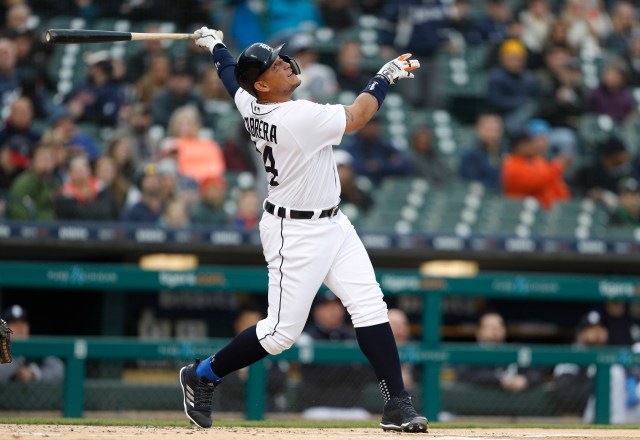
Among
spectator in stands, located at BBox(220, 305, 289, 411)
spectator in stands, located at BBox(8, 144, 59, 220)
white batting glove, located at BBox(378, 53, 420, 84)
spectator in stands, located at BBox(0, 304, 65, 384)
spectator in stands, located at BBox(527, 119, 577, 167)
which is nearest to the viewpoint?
white batting glove, located at BBox(378, 53, 420, 84)

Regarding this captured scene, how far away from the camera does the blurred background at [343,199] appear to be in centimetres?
802

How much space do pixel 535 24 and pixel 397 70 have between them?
7.61 meters

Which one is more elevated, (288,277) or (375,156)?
(375,156)

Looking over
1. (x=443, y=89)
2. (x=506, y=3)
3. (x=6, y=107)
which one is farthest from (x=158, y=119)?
(x=506, y=3)

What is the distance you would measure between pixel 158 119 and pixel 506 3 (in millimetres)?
4478

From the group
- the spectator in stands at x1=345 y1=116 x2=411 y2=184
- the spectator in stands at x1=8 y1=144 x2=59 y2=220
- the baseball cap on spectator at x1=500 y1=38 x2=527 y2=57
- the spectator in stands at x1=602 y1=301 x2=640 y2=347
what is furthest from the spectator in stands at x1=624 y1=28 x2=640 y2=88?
the spectator in stands at x1=8 y1=144 x2=59 y2=220

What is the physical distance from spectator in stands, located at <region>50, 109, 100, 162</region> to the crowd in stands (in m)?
0.02

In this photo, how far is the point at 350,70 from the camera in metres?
10.9

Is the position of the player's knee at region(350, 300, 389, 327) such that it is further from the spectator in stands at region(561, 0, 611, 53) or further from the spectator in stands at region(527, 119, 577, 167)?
the spectator in stands at region(561, 0, 611, 53)

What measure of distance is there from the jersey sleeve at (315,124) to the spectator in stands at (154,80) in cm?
508

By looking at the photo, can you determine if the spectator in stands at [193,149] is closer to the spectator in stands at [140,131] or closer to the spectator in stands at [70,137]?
the spectator in stands at [140,131]

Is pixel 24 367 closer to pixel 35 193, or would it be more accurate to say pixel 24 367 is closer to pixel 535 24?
pixel 35 193

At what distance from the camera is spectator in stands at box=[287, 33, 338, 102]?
1041 cm

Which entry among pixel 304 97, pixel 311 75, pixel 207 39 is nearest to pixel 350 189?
pixel 304 97
